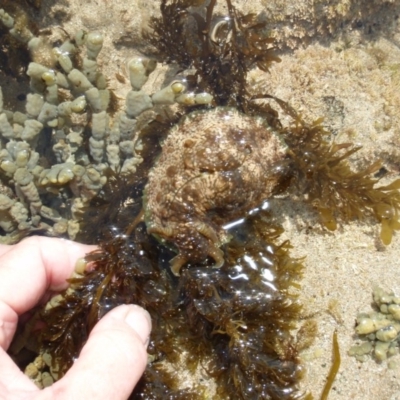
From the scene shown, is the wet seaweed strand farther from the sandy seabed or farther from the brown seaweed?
the brown seaweed

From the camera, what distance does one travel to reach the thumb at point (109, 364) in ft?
5.63

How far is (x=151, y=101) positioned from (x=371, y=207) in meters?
1.56

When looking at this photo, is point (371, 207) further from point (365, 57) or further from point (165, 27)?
point (165, 27)

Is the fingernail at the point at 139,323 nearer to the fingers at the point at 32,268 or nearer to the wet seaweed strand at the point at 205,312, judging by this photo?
the wet seaweed strand at the point at 205,312

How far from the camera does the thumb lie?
172 cm

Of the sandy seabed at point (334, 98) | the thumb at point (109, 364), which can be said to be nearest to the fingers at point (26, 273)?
the thumb at point (109, 364)

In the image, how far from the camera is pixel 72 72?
8.98 feet

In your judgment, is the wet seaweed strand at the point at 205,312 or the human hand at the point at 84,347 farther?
the wet seaweed strand at the point at 205,312

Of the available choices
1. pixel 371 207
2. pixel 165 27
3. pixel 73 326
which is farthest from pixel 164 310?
pixel 165 27

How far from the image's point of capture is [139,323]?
82.7 inches

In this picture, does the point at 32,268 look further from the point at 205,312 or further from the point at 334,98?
the point at 334,98

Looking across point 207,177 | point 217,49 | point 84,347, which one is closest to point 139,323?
point 84,347

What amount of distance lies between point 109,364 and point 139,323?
0.32 metres

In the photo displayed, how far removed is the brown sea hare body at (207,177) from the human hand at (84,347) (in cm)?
49
